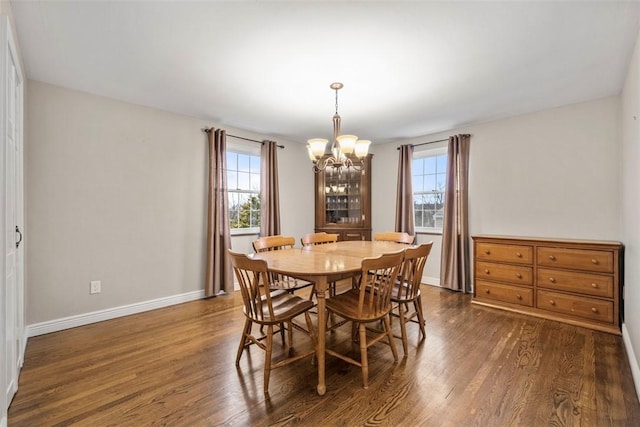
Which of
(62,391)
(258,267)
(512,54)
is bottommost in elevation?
(62,391)

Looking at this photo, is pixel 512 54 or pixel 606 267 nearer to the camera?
pixel 512 54

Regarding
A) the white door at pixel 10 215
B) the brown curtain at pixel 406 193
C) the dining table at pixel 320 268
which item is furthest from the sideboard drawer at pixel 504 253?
the white door at pixel 10 215

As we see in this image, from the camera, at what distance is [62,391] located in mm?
1850

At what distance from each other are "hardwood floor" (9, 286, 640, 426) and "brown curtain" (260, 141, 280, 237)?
1.82 meters

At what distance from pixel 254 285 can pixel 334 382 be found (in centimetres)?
86

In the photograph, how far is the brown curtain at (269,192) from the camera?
4402mm

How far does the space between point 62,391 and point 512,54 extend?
3.95 m

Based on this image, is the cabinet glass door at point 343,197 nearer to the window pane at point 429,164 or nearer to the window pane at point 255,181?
the window pane at point 429,164

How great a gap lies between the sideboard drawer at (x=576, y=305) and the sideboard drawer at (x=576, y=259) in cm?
30

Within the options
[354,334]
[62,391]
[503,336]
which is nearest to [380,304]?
[354,334]

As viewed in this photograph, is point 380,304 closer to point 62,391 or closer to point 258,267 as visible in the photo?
point 258,267

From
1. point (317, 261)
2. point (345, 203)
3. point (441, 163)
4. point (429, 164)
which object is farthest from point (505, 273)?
point (345, 203)

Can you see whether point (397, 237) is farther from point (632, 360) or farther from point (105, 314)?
point (105, 314)

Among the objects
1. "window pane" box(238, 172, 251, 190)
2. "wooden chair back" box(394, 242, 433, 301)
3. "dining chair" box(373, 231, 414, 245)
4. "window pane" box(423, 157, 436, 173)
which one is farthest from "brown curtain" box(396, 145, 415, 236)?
"window pane" box(238, 172, 251, 190)
